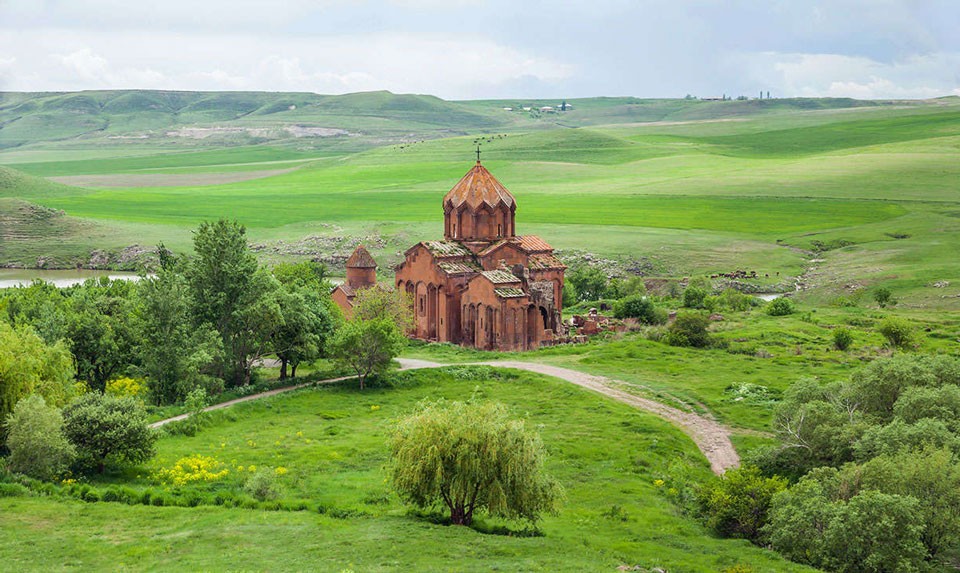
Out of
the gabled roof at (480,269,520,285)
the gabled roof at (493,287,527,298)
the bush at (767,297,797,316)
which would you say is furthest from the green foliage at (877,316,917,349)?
the gabled roof at (480,269,520,285)

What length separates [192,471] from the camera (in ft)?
130

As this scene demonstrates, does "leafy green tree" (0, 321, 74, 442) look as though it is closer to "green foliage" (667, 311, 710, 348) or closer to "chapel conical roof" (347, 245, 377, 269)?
"chapel conical roof" (347, 245, 377, 269)

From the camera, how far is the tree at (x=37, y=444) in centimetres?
3756

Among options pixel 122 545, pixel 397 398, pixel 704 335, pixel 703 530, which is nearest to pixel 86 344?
pixel 397 398

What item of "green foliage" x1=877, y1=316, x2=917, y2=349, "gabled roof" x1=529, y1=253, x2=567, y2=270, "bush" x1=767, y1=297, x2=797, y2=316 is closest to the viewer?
"green foliage" x1=877, y1=316, x2=917, y2=349

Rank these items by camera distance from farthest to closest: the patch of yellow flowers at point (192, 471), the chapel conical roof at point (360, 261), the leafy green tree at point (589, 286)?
1. the leafy green tree at point (589, 286)
2. the chapel conical roof at point (360, 261)
3. the patch of yellow flowers at point (192, 471)

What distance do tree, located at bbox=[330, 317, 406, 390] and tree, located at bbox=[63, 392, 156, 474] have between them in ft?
59.8

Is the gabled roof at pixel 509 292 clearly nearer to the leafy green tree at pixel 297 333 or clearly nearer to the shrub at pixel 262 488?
the leafy green tree at pixel 297 333

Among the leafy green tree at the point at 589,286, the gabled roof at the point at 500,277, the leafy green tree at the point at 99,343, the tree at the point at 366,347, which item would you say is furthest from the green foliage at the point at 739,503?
the leafy green tree at the point at 589,286

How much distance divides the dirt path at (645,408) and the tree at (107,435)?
11.1 feet

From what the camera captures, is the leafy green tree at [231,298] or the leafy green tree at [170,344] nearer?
the leafy green tree at [170,344]

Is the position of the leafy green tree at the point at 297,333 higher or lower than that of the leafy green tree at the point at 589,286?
higher

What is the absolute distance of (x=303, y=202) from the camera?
597ft

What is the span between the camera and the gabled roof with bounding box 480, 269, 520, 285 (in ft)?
224
